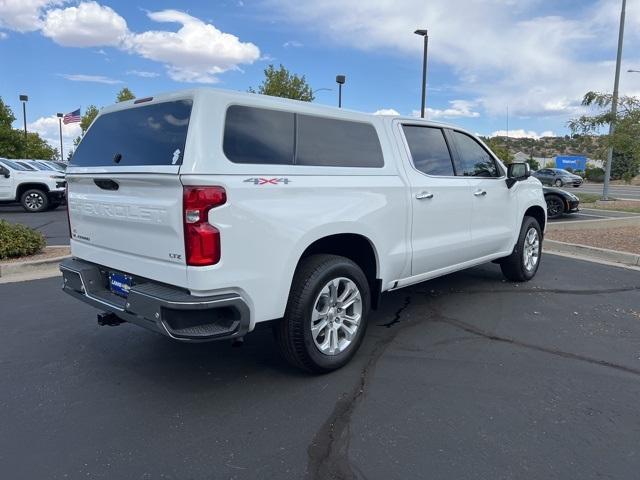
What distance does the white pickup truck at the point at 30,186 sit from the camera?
1557 cm

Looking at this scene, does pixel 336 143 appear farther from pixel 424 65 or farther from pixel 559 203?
pixel 424 65

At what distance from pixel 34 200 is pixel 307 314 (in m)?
15.6

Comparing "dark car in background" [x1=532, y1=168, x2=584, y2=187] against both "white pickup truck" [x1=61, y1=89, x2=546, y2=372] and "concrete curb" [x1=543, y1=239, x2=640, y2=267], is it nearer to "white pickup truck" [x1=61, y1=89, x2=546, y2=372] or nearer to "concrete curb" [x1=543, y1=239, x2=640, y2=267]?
"concrete curb" [x1=543, y1=239, x2=640, y2=267]

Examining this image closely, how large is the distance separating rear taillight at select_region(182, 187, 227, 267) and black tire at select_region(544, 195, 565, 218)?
507 inches

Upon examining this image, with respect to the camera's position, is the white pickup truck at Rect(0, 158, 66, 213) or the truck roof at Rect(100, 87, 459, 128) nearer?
the truck roof at Rect(100, 87, 459, 128)

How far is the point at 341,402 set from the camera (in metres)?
3.27

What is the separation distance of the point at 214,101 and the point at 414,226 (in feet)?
6.88

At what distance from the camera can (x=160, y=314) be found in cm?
291

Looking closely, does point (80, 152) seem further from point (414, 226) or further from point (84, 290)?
point (414, 226)

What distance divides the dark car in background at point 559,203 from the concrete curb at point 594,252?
498 centimetres

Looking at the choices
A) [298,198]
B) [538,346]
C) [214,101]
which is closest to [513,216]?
[538,346]

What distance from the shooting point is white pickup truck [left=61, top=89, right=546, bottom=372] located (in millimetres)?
2906

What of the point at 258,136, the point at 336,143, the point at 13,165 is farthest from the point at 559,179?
the point at 258,136

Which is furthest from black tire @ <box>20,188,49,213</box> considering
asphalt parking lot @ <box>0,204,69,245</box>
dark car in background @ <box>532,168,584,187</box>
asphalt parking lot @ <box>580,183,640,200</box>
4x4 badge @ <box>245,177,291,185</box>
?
dark car in background @ <box>532,168,584,187</box>
